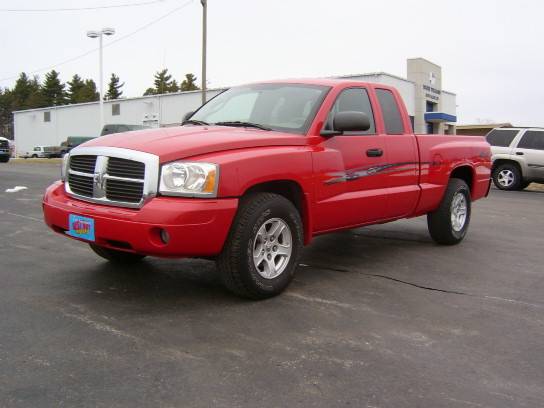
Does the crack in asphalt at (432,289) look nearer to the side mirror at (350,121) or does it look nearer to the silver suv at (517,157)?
the side mirror at (350,121)

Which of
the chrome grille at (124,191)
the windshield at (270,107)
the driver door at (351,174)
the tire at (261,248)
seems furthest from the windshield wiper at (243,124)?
the chrome grille at (124,191)

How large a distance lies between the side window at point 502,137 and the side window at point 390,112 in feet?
35.6

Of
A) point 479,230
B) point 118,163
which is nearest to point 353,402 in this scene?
point 118,163

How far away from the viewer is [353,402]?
2807mm

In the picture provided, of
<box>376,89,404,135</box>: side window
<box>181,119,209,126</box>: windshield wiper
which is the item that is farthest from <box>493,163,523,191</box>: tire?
<box>181,119,209,126</box>: windshield wiper

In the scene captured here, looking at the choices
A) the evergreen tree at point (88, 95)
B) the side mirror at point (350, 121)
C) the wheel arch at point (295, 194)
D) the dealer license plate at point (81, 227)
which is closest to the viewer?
the dealer license plate at point (81, 227)

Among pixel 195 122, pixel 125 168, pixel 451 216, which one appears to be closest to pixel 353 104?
pixel 195 122

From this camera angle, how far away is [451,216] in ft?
22.5

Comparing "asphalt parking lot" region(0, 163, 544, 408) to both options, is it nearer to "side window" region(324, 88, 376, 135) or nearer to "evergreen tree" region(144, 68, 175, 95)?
"side window" region(324, 88, 376, 135)

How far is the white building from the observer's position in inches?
1347

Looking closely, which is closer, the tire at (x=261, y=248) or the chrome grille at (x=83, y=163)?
the tire at (x=261, y=248)

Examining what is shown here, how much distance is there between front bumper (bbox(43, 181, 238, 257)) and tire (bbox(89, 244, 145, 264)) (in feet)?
3.92

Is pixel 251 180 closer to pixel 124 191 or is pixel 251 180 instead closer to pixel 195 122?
pixel 124 191

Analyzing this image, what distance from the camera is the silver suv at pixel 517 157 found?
50.5 feet
